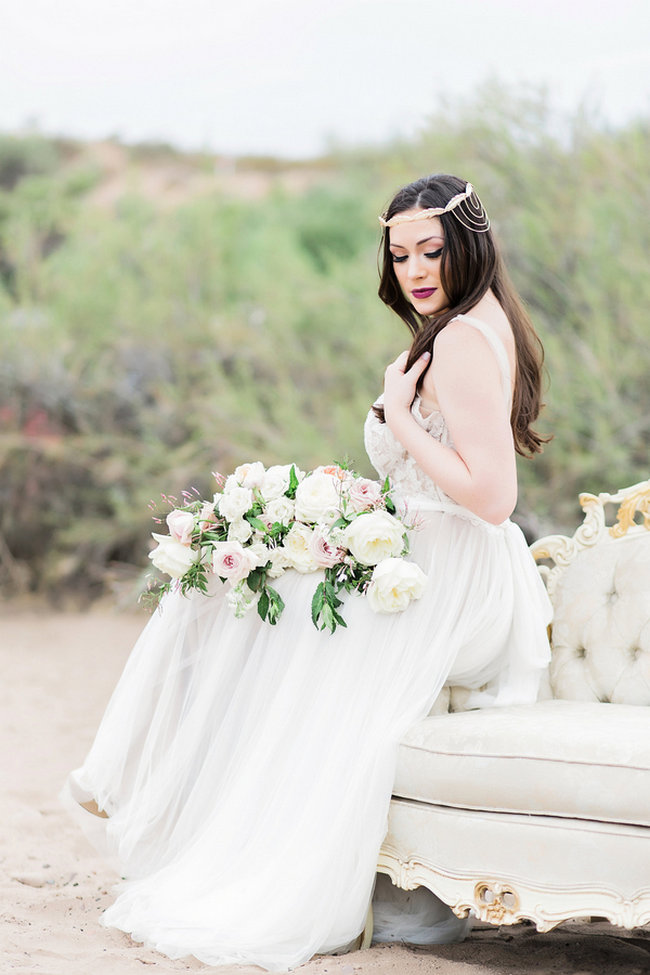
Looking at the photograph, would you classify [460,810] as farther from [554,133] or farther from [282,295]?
[282,295]

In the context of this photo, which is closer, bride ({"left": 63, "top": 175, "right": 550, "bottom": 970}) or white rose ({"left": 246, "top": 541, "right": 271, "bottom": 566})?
bride ({"left": 63, "top": 175, "right": 550, "bottom": 970})

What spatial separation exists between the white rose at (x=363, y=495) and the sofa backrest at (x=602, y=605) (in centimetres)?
70

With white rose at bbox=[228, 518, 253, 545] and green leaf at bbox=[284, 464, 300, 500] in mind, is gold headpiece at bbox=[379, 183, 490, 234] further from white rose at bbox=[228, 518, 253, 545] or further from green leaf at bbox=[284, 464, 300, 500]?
white rose at bbox=[228, 518, 253, 545]

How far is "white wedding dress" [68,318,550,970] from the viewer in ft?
7.73

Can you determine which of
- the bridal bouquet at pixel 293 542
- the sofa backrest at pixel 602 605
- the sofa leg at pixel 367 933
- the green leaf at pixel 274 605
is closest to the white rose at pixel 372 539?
the bridal bouquet at pixel 293 542

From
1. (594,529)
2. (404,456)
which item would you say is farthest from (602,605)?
(404,456)

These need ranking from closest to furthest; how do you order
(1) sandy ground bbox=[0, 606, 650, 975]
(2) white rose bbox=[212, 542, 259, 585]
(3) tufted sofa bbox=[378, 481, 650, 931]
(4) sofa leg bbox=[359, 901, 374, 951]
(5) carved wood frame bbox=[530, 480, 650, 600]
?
(3) tufted sofa bbox=[378, 481, 650, 931] → (1) sandy ground bbox=[0, 606, 650, 975] → (4) sofa leg bbox=[359, 901, 374, 951] → (2) white rose bbox=[212, 542, 259, 585] → (5) carved wood frame bbox=[530, 480, 650, 600]

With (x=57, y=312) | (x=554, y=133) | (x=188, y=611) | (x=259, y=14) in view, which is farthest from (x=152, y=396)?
(x=259, y=14)

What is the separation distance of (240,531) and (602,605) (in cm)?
105

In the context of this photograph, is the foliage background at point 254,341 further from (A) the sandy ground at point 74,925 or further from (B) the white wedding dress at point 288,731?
(B) the white wedding dress at point 288,731

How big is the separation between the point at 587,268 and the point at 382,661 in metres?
4.48

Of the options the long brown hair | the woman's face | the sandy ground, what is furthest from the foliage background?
the woman's face

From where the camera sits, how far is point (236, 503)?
2.70 m

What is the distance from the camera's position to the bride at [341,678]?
237cm
